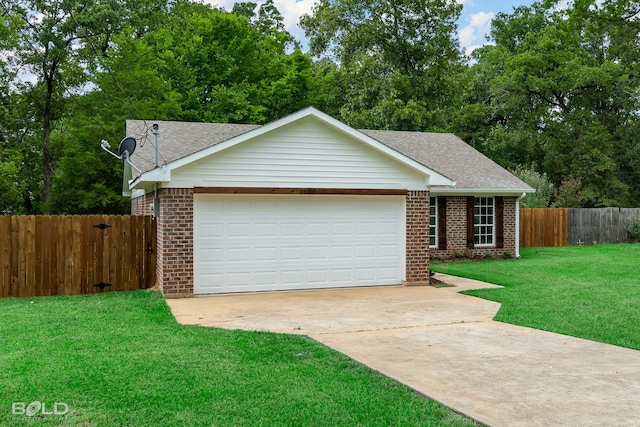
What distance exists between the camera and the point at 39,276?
38.5ft

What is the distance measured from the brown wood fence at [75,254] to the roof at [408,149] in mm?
1606

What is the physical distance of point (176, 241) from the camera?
11.4 m

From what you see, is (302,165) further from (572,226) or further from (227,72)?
(227,72)

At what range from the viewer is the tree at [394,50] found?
32750mm

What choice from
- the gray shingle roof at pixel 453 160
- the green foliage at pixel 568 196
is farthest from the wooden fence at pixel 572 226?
the gray shingle roof at pixel 453 160

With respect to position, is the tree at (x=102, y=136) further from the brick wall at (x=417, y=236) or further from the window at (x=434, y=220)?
the brick wall at (x=417, y=236)

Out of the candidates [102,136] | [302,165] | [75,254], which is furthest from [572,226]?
[75,254]

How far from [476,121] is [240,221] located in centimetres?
2896

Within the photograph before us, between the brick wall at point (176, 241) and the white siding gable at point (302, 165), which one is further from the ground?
the white siding gable at point (302, 165)

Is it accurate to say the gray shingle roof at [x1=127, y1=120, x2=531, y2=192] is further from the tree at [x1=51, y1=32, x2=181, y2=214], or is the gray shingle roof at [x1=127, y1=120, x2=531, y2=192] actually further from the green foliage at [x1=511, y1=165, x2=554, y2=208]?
the green foliage at [x1=511, y1=165, x2=554, y2=208]

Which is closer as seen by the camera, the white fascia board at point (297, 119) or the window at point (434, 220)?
the white fascia board at point (297, 119)

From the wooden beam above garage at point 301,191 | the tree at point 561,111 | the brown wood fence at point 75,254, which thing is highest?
the tree at point 561,111

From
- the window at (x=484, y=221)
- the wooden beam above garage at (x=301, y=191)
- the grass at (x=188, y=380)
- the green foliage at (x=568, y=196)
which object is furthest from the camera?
the green foliage at (x=568, y=196)

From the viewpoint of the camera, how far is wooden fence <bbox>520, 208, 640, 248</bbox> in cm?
2488
